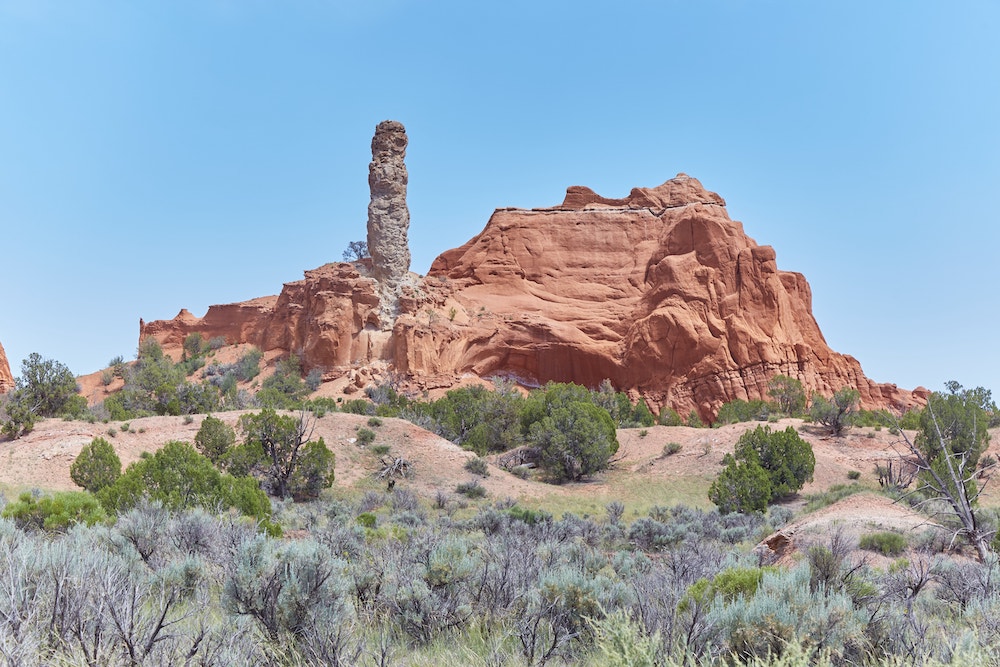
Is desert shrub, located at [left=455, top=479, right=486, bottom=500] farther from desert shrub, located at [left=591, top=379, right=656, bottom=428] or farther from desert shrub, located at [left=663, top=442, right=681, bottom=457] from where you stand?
desert shrub, located at [left=591, top=379, right=656, bottom=428]

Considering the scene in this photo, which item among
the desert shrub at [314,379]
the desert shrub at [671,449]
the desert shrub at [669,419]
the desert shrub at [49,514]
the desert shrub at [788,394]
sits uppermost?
the desert shrub at [314,379]

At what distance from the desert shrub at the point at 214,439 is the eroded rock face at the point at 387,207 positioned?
25.4 metres

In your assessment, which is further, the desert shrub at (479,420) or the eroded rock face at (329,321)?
the eroded rock face at (329,321)

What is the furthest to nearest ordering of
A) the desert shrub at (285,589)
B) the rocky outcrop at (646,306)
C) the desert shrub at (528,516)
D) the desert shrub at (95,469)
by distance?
the rocky outcrop at (646,306) < the desert shrub at (95,469) < the desert shrub at (528,516) < the desert shrub at (285,589)

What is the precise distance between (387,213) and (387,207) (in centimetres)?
38

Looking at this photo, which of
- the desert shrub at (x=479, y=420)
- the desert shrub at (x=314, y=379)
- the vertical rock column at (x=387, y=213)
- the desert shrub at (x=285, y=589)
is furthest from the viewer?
the vertical rock column at (x=387, y=213)

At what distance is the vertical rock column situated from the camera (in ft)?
164

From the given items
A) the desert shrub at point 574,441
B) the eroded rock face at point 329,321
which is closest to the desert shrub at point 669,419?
the desert shrub at point 574,441

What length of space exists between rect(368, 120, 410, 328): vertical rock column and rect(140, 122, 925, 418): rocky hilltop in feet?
0.30

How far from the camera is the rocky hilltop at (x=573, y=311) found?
162 feet

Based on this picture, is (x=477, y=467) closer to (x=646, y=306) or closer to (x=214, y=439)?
(x=214, y=439)

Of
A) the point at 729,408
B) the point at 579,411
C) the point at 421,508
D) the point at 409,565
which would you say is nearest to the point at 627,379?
the point at 729,408

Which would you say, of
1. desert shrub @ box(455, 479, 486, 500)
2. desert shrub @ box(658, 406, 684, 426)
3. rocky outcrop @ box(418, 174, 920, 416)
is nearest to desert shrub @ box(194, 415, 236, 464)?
desert shrub @ box(455, 479, 486, 500)

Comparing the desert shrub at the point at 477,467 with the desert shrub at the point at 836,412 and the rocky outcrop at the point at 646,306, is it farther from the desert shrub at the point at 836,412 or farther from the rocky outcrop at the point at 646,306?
the rocky outcrop at the point at 646,306
